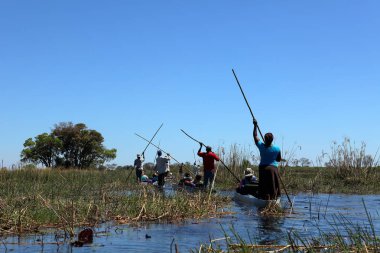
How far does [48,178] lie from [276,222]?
45.5 feet

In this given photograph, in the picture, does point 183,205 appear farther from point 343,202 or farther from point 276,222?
point 343,202

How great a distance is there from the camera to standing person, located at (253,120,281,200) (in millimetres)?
14348

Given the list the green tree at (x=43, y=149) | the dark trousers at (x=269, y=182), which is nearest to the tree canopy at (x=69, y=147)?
the green tree at (x=43, y=149)

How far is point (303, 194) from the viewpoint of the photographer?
67.7ft

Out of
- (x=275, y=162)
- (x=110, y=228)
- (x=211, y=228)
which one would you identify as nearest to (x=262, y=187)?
(x=275, y=162)

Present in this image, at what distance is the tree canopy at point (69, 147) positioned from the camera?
45.3 m

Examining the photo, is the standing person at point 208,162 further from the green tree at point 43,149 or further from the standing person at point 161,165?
the green tree at point 43,149

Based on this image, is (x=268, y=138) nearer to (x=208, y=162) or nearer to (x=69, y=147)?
(x=208, y=162)

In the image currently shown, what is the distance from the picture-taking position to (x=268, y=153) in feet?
47.3

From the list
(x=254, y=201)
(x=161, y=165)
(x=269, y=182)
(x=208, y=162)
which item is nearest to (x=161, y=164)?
(x=161, y=165)

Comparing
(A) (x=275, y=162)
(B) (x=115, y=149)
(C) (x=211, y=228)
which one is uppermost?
(B) (x=115, y=149)

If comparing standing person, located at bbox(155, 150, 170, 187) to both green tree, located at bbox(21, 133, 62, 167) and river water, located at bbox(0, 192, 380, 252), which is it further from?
green tree, located at bbox(21, 133, 62, 167)

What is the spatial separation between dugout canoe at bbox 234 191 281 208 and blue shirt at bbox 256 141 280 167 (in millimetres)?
1021

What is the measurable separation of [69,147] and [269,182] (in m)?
33.4
